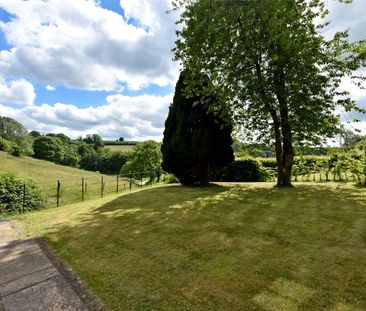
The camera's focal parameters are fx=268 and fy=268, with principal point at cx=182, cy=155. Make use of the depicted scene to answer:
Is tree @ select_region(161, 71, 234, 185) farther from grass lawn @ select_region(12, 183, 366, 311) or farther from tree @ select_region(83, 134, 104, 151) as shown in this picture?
tree @ select_region(83, 134, 104, 151)

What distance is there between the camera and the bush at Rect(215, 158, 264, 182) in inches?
733

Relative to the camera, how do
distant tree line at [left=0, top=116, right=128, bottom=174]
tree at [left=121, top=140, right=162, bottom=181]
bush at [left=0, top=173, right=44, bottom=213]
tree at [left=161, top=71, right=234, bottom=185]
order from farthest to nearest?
distant tree line at [left=0, top=116, right=128, bottom=174]
tree at [left=121, top=140, right=162, bottom=181]
tree at [left=161, top=71, right=234, bottom=185]
bush at [left=0, top=173, right=44, bottom=213]

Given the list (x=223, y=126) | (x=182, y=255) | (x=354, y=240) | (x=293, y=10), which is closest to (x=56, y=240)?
(x=182, y=255)

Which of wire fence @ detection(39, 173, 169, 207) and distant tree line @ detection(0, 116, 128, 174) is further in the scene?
distant tree line @ detection(0, 116, 128, 174)

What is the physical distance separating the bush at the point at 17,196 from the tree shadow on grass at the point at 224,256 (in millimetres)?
4994

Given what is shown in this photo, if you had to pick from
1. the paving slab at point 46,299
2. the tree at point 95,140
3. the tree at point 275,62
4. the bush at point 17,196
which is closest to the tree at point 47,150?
the tree at point 95,140

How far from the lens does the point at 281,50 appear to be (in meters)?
11.9

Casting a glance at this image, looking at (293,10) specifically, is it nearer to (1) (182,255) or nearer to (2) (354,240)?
(2) (354,240)

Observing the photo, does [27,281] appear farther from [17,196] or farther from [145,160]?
[145,160]

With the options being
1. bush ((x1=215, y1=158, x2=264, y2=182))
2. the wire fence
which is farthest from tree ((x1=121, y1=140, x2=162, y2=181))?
bush ((x1=215, y1=158, x2=264, y2=182))

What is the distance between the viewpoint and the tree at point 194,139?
1389 centimetres

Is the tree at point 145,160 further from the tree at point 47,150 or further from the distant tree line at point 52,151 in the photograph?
the tree at point 47,150

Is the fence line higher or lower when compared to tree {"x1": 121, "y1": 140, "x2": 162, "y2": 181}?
lower

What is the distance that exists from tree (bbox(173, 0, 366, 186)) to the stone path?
10.1 m
